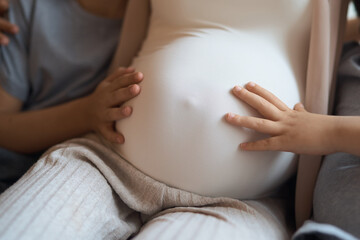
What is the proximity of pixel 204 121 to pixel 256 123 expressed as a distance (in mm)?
88

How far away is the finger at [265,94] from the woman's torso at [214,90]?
2cm

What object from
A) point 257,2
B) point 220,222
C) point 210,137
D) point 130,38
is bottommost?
point 220,222

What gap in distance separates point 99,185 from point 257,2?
1.49 ft

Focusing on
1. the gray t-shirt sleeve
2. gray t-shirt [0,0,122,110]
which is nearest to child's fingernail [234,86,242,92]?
gray t-shirt [0,0,122,110]

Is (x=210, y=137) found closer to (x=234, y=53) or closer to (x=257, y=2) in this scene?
(x=234, y=53)

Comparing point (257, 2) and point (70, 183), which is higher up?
point (257, 2)

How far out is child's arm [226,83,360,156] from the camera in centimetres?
54

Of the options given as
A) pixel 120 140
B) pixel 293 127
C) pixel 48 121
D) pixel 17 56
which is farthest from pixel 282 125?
pixel 17 56

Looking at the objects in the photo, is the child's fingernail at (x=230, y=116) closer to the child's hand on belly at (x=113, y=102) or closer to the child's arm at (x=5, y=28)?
the child's hand on belly at (x=113, y=102)

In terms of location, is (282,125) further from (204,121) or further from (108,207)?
(108,207)

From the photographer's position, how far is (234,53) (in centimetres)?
64

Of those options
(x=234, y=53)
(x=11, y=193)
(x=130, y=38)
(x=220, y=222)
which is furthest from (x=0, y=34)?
(x=220, y=222)

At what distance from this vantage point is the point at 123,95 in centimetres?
65

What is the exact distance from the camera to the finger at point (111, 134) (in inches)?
25.3
